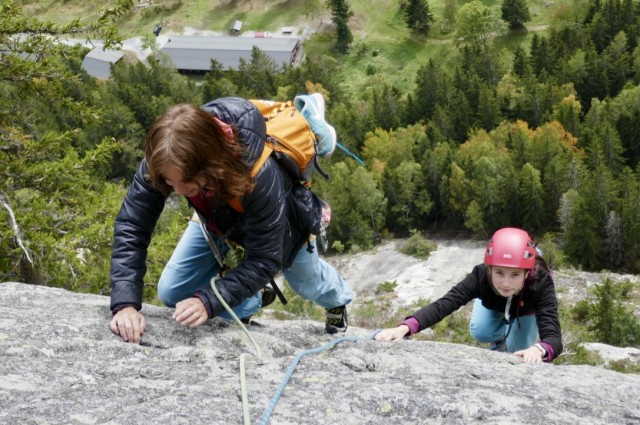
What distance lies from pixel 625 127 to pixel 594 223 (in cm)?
1562

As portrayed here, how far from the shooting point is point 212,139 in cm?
381

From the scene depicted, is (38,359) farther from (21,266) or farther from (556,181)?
(556,181)

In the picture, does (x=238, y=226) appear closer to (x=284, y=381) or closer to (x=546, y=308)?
(x=284, y=381)

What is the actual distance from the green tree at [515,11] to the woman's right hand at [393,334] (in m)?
85.5

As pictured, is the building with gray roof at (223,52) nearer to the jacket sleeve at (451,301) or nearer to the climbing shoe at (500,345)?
the climbing shoe at (500,345)

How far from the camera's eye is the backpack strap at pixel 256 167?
13.9 ft

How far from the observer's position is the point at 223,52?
8619cm

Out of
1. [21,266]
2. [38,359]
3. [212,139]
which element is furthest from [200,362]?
[21,266]

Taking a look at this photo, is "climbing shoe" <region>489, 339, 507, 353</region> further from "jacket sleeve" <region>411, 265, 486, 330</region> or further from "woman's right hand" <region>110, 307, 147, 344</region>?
"woman's right hand" <region>110, 307, 147, 344</region>

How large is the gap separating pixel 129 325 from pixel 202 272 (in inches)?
36.8

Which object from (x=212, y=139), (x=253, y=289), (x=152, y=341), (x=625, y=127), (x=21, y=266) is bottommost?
(x=625, y=127)

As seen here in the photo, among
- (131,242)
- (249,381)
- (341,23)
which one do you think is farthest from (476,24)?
(249,381)

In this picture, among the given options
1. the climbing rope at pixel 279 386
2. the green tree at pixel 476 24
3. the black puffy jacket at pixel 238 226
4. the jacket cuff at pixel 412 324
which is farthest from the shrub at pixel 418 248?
the black puffy jacket at pixel 238 226

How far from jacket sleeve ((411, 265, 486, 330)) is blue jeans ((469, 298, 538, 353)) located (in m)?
0.45
